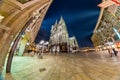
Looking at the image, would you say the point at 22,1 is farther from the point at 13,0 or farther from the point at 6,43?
the point at 6,43

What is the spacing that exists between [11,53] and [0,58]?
1.48 meters

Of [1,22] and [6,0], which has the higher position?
[6,0]

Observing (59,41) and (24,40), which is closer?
(24,40)

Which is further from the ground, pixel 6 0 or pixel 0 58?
pixel 6 0

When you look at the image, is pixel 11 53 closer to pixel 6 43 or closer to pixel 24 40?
pixel 6 43

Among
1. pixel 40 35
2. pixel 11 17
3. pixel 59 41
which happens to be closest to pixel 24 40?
pixel 11 17

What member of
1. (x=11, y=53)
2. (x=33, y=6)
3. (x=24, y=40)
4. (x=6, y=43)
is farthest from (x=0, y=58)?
(x=24, y=40)

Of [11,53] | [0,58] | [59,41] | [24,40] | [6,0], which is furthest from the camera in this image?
[59,41]

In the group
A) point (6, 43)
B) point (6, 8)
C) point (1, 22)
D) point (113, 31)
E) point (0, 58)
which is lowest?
point (0, 58)

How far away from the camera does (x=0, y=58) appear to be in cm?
456

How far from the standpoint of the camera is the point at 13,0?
3.36 meters

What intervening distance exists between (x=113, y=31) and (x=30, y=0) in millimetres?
57142

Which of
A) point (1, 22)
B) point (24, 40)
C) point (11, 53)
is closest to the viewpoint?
point (1, 22)

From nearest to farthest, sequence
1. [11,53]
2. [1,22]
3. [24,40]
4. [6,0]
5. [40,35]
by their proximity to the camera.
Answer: [6,0] → [1,22] → [11,53] → [24,40] → [40,35]
